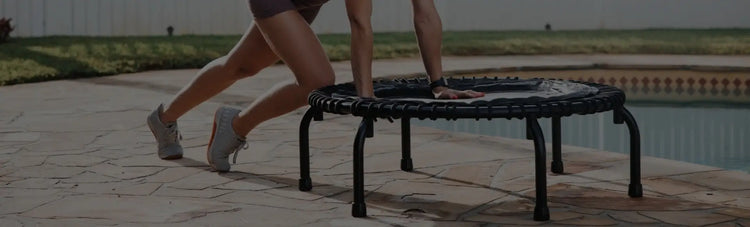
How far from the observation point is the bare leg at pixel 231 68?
12.1ft

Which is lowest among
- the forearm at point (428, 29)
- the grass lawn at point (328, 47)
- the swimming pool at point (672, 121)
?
the swimming pool at point (672, 121)

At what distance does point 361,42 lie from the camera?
3.15 metres

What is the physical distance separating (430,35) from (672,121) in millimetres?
3338

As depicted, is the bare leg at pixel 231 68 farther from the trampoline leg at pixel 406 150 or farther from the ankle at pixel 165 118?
the trampoline leg at pixel 406 150

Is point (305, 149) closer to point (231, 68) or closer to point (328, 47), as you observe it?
point (231, 68)

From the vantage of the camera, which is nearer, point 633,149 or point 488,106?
point 488,106

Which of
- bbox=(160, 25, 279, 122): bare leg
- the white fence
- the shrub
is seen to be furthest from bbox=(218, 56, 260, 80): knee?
the white fence

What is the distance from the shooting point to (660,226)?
293 centimetres

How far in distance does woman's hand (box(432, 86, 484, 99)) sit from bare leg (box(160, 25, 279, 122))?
0.66 metres

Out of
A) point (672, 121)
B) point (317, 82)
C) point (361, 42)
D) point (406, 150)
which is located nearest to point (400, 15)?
point (672, 121)

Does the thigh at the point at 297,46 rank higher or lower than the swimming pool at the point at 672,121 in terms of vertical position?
higher

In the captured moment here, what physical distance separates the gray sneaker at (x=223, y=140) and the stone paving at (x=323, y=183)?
57 millimetres

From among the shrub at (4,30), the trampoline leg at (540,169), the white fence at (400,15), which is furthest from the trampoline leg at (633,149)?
the white fence at (400,15)

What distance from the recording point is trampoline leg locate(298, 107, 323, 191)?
130 inches
